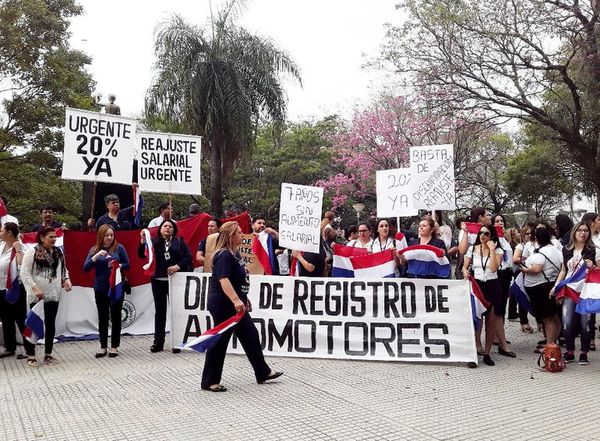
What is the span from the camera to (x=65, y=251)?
30.2ft

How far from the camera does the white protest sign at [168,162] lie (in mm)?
9836

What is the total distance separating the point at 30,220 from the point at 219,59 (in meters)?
8.27

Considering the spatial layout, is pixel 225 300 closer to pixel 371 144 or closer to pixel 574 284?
pixel 574 284

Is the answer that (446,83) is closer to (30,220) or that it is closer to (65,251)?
(65,251)

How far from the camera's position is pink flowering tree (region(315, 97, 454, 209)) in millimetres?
28062

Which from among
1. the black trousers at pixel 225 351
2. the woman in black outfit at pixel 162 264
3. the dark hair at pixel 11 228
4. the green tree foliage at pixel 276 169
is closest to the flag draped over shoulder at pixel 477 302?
the black trousers at pixel 225 351

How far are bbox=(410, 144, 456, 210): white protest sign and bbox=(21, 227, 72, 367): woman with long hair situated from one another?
17.0 feet

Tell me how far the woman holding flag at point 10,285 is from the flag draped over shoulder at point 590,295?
717 cm

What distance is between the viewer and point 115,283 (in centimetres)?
773

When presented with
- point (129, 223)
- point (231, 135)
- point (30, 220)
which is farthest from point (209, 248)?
point (30, 220)

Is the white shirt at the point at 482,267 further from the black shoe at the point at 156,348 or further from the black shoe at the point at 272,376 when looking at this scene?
the black shoe at the point at 156,348

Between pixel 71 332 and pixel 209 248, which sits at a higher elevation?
pixel 209 248

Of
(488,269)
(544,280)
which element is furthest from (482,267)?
(544,280)

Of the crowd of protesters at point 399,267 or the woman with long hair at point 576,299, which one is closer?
the woman with long hair at point 576,299
